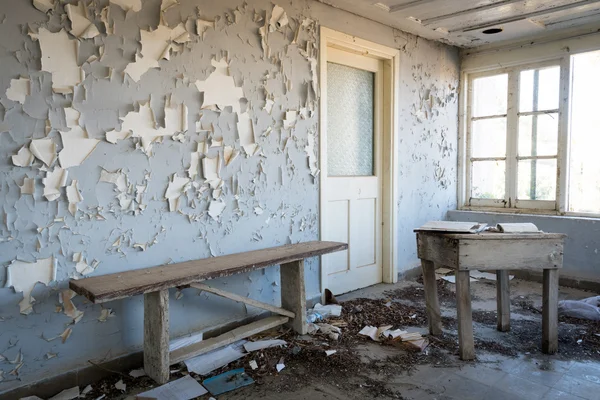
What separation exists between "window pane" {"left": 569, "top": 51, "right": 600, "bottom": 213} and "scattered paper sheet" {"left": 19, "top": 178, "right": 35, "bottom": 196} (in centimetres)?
459

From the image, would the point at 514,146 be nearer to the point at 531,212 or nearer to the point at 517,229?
the point at 531,212

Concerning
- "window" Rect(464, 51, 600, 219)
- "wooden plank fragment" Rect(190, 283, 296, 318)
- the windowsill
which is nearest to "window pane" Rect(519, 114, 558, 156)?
"window" Rect(464, 51, 600, 219)

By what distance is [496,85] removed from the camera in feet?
15.6

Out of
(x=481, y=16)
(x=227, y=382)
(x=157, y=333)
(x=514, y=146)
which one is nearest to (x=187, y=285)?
(x=157, y=333)

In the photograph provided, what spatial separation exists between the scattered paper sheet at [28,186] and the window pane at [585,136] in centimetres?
459

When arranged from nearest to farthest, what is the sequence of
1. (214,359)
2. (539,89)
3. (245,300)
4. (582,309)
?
Answer: (214,359), (245,300), (582,309), (539,89)

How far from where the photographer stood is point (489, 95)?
4.82 meters

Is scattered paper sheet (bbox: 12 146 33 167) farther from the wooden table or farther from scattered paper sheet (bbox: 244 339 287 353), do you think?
the wooden table

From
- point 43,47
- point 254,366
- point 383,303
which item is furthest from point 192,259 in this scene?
point 383,303

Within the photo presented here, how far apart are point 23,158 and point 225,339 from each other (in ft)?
4.82

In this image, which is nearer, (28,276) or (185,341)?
(28,276)

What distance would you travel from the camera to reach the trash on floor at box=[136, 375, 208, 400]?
2.14 m

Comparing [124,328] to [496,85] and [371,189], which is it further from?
[496,85]

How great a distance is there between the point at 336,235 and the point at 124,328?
1.94 metres
